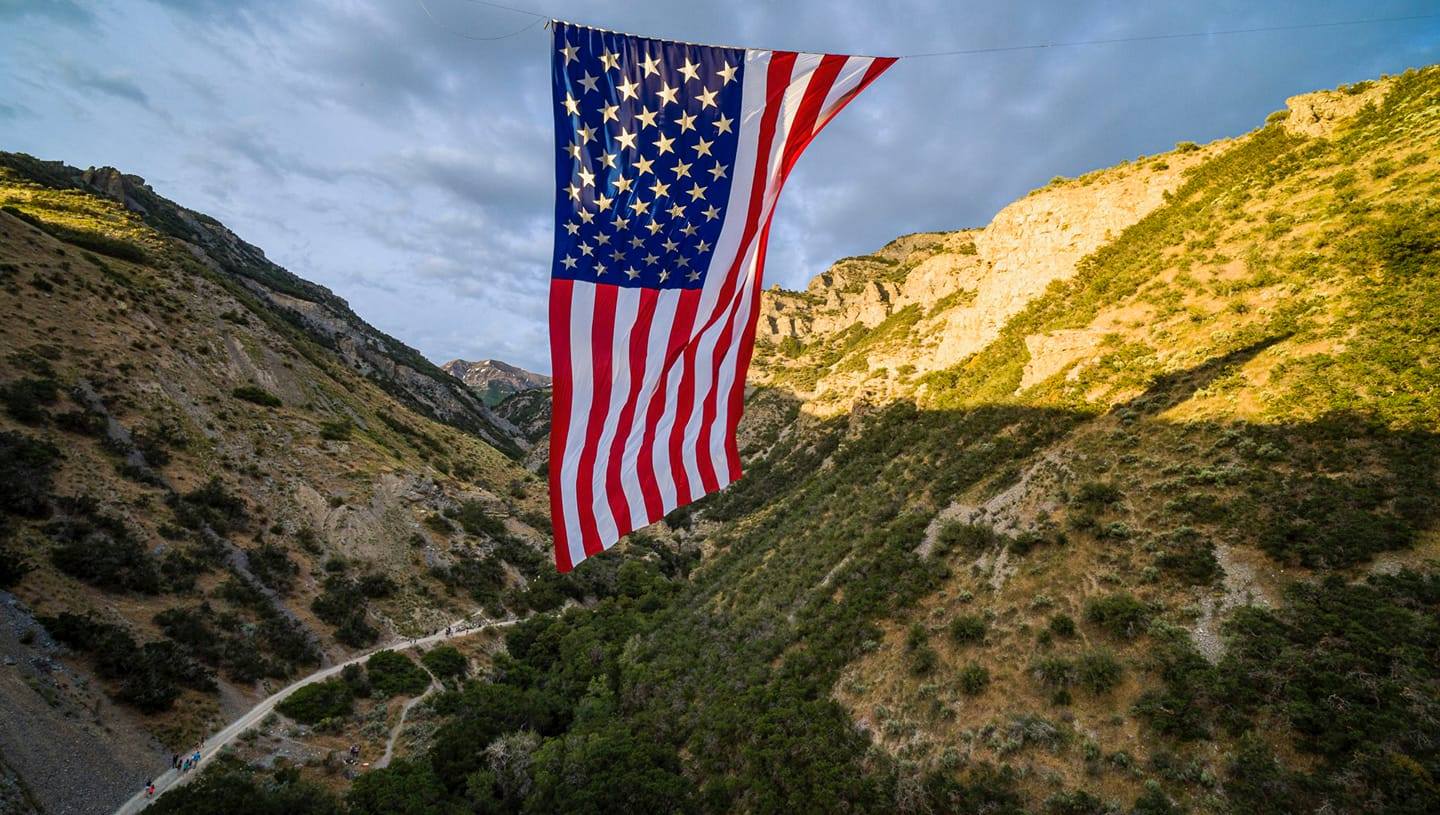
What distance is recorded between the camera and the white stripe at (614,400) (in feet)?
26.2

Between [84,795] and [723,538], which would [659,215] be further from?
[723,538]

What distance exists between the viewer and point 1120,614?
1525 cm

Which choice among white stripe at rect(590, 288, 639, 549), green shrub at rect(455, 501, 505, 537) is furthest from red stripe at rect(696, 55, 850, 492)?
green shrub at rect(455, 501, 505, 537)

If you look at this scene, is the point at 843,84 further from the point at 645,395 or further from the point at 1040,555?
the point at 1040,555

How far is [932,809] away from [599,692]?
21.8m

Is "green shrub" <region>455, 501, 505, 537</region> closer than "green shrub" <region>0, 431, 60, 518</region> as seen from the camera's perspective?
No

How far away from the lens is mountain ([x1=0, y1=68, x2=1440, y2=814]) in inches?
492

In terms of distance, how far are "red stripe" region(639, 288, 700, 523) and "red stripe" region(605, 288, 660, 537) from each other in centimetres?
31

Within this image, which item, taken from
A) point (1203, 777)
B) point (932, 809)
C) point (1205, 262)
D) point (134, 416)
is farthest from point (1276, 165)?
point (134, 416)

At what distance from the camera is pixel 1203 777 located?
11.3 meters

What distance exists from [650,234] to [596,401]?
2.69m

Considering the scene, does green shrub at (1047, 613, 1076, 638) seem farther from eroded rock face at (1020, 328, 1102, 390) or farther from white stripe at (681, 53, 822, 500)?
eroded rock face at (1020, 328, 1102, 390)

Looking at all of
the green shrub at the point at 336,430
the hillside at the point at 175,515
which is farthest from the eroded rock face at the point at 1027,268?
the green shrub at the point at 336,430

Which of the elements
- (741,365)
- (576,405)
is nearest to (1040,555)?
(741,365)
